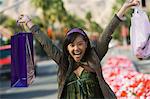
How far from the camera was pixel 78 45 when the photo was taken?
389 cm

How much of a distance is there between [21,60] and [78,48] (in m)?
0.92

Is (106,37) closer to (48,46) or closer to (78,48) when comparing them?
(78,48)

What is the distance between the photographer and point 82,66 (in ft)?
13.0

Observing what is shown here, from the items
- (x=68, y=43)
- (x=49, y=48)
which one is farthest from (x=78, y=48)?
(x=49, y=48)

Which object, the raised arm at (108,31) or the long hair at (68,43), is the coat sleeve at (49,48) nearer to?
the long hair at (68,43)

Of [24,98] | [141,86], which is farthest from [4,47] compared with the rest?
[141,86]

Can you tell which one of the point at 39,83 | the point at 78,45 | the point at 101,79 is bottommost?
the point at 39,83

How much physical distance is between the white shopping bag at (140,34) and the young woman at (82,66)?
1.29 feet

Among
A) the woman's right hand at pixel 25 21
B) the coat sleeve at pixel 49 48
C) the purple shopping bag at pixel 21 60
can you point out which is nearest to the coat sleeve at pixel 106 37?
the coat sleeve at pixel 49 48

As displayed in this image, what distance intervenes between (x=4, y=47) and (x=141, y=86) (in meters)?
15.1

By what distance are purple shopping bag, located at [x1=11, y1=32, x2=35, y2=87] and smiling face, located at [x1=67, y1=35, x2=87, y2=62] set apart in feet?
2.66

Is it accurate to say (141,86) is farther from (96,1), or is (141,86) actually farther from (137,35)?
(96,1)

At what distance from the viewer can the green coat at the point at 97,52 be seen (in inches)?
154

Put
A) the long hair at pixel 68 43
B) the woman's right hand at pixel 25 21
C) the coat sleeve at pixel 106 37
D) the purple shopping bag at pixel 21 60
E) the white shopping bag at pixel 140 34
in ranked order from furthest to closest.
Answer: the purple shopping bag at pixel 21 60
the white shopping bag at pixel 140 34
the woman's right hand at pixel 25 21
the coat sleeve at pixel 106 37
the long hair at pixel 68 43
